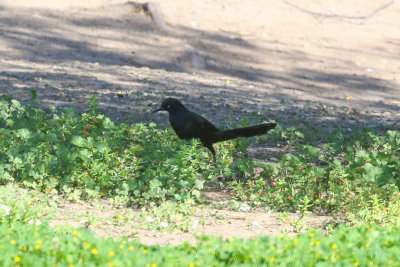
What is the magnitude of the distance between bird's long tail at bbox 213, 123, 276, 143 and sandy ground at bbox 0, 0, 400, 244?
2245 millimetres

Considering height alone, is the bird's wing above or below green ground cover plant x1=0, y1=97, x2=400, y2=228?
above

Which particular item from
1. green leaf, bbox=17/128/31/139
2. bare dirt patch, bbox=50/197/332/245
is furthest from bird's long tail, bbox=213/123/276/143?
green leaf, bbox=17/128/31/139

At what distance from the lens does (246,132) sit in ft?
21.5

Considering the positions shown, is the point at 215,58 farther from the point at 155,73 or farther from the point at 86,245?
the point at 86,245

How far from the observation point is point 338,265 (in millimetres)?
4047

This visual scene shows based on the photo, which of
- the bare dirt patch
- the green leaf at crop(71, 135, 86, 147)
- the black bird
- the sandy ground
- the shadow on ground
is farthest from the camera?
the sandy ground

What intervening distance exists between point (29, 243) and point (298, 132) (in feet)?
15.8

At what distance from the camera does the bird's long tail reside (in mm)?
6414

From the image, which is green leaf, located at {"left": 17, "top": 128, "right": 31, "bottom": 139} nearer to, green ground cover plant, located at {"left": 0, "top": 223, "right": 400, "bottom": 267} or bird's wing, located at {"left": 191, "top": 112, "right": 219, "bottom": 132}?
bird's wing, located at {"left": 191, "top": 112, "right": 219, "bottom": 132}

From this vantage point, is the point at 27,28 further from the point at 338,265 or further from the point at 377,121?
the point at 338,265

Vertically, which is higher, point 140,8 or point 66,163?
point 140,8

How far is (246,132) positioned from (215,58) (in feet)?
24.9

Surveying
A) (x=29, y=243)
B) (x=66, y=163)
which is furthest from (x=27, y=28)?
(x=29, y=243)

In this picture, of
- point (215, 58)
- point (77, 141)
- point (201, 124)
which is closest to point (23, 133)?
point (77, 141)
